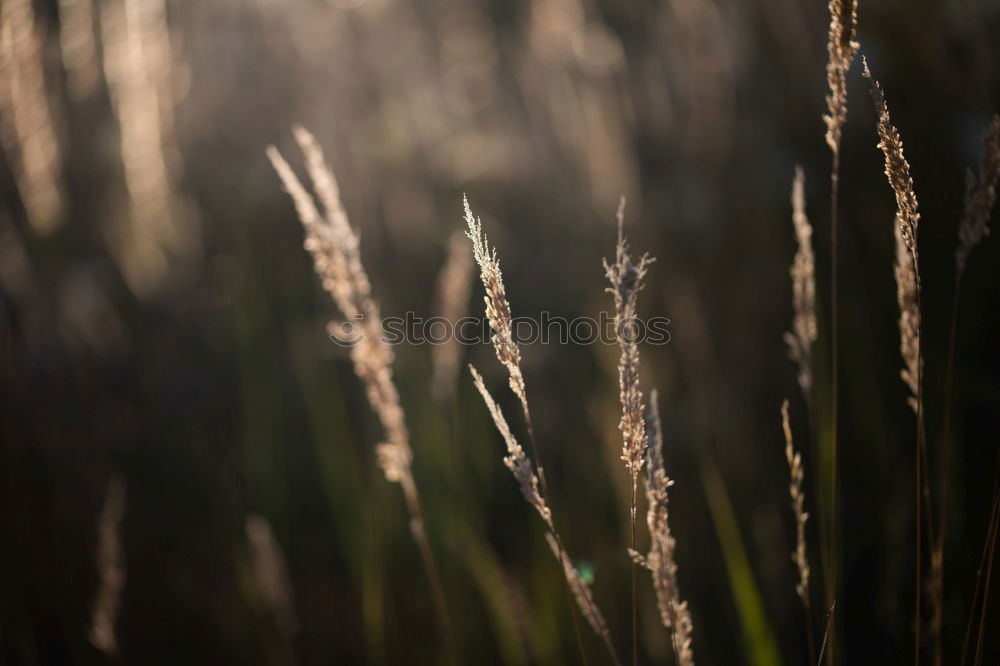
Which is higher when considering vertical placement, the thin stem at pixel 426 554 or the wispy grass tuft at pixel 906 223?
the wispy grass tuft at pixel 906 223

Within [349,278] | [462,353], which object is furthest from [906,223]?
[462,353]

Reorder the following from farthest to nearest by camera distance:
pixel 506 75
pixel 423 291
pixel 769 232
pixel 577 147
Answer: pixel 506 75 → pixel 423 291 → pixel 577 147 → pixel 769 232

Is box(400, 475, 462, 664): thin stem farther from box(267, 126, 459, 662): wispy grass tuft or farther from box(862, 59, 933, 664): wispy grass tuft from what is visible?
box(862, 59, 933, 664): wispy grass tuft

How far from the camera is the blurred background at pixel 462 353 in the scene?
1.43 metres

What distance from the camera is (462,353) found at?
7.68 ft

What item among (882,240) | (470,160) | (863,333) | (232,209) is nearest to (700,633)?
(863,333)

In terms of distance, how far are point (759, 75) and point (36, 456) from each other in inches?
96.0

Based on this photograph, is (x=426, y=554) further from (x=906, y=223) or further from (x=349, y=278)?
(x=906, y=223)

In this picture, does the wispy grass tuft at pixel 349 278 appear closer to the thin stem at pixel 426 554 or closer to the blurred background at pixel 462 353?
the thin stem at pixel 426 554

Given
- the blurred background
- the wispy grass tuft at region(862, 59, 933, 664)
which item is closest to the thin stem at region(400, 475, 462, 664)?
the blurred background

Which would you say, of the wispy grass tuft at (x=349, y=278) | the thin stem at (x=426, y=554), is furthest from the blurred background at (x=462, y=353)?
the wispy grass tuft at (x=349, y=278)

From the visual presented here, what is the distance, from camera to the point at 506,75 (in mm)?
3420

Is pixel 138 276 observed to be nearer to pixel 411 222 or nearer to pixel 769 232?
pixel 411 222

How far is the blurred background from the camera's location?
143 cm
